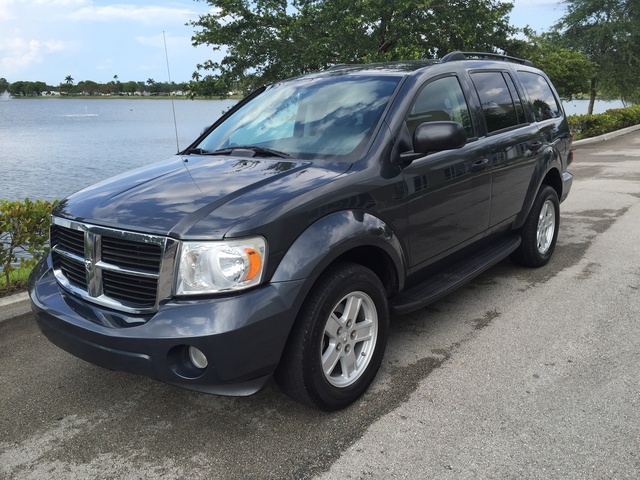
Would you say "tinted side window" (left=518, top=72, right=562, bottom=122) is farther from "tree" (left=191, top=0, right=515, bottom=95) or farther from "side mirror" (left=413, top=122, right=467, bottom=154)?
"tree" (left=191, top=0, right=515, bottom=95)

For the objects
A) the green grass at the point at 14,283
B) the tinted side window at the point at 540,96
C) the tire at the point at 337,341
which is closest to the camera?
the tire at the point at 337,341

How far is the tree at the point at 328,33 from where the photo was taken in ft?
52.0

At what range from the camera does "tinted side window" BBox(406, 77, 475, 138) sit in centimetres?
355

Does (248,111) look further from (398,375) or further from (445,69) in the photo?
(398,375)

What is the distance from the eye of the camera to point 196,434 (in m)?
2.85

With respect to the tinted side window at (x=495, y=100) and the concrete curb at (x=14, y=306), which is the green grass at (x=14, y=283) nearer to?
the concrete curb at (x=14, y=306)

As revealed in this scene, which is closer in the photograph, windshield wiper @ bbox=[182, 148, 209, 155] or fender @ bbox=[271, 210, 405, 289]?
fender @ bbox=[271, 210, 405, 289]

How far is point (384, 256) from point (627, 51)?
29161 mm

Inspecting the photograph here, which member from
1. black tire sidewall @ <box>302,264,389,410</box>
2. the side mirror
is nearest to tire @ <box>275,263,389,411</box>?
black tire sidewall @ <box>302,264,389,410</box>

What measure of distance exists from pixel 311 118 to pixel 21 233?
284cm

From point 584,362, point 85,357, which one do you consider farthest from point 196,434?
point 584,362

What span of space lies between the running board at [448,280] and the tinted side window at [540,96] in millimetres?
1387

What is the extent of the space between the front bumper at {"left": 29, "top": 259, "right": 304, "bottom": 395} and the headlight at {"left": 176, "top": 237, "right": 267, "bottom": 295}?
0.19 feet

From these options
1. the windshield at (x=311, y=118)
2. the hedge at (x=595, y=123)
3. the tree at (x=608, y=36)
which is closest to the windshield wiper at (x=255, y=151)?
the windshield at (x=311, y=118)
